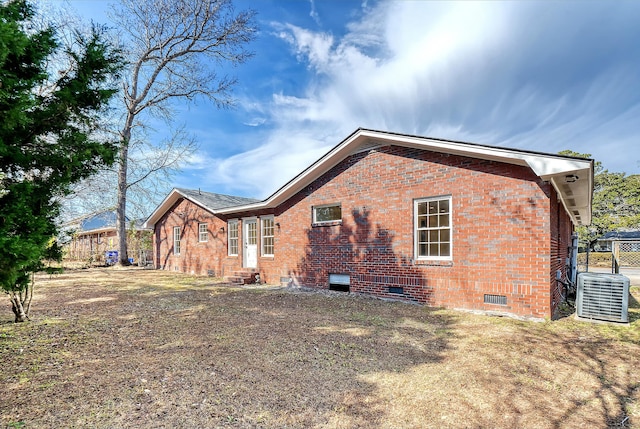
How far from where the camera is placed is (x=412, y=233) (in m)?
8.62

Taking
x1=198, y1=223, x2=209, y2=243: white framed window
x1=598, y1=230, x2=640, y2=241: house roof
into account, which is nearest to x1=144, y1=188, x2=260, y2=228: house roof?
x1=198, y1=223, x2=209, y2=243: white framed window

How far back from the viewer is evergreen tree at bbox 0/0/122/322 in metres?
3.27

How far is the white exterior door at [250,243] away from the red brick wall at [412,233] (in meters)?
1.83

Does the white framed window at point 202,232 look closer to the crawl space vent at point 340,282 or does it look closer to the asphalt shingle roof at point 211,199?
the asphalt shingle roof at point 211,199

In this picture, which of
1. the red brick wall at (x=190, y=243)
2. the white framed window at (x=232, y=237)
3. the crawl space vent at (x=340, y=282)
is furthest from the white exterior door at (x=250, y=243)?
the crawl space vent at (x=340, y=282)

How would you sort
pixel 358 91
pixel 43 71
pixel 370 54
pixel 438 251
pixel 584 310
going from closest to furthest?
pixel 43 71
pixel 584 310
pixel 438 251
pixel 370 54
pixel 358 91

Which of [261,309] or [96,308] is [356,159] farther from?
[96,308]

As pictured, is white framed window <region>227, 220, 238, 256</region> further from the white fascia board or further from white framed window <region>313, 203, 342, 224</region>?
white framed window <region>313, 203, 342, 224</region>

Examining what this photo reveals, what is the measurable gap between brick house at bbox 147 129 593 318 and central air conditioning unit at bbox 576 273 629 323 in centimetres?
59

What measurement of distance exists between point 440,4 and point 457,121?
8.88 meters

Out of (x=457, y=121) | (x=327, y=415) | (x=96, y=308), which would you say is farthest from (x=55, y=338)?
(x=457, y=121)

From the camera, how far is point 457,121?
1589 cm

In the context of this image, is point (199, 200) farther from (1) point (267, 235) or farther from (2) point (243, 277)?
(2) point (243, 277)

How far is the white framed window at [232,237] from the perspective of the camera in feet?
48.6
